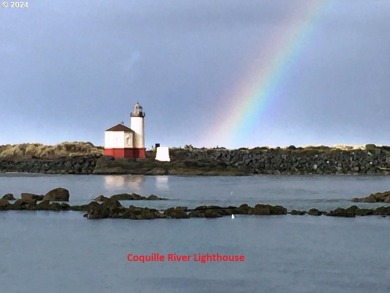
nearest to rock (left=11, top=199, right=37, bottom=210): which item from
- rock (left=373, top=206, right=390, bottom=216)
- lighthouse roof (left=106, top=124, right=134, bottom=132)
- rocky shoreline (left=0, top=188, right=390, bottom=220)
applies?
rocky shoreline (left=0, top=188, right=390, bottom=220)

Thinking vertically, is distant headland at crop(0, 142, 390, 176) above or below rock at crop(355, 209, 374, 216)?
above

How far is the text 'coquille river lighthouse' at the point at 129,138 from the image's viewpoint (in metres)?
68.4

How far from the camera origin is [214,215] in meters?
32.5

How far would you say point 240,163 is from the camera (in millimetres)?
76375

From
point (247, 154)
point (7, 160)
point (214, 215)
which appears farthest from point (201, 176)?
point (214, 215)

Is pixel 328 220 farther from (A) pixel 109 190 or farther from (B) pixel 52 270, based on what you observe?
(A) pixel 109 190

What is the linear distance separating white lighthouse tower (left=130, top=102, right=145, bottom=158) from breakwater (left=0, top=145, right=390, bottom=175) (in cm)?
144

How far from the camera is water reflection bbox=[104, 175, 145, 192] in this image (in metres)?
57.1

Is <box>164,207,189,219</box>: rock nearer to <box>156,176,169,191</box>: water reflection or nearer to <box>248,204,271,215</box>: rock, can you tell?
<box>248,204,271,215</box>: rock

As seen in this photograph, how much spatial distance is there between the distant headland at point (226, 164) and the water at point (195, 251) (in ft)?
121

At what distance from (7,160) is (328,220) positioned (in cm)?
5929

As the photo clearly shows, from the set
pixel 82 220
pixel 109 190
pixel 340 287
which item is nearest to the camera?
pixel 340 287

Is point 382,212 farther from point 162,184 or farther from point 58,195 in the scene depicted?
point 162,184

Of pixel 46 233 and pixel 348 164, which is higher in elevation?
pixel 348 164
